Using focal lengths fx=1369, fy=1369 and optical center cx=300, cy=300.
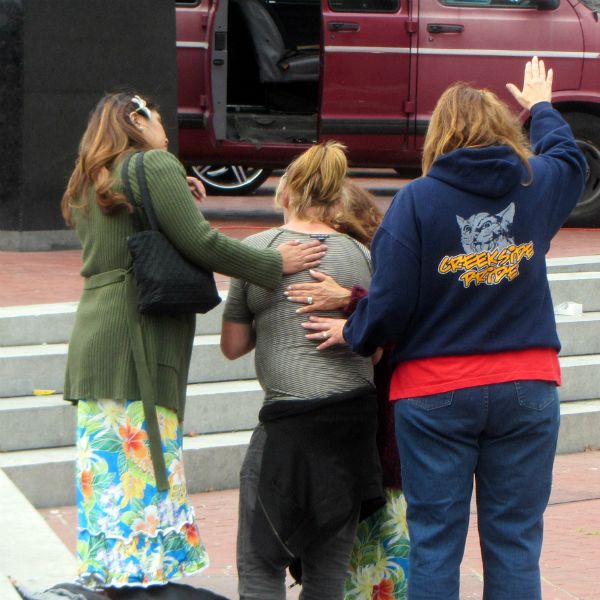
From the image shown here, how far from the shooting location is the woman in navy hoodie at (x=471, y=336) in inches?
136

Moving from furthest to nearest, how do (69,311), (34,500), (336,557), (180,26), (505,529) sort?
(180,26) → (69,311) → (34,500) → (336,557) → (505,529)

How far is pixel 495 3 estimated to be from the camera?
974 centimetres

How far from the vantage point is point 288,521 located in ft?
Answer: 12.3

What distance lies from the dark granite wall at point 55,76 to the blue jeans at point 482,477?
525cm

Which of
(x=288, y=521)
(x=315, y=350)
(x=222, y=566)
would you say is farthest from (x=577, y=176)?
(x=222, y=566)

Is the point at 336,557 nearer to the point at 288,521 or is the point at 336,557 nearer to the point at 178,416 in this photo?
the point at 288,521

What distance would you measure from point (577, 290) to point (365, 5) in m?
3.11

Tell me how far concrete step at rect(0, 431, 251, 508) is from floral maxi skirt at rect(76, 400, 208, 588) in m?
1.66

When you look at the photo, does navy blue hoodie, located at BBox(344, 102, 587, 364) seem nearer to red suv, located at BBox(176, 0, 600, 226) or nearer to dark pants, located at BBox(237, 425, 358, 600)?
dark pants, located at BBox(237, 425, 358, 600)

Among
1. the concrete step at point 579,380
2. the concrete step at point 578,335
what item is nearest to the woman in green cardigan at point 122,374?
the concrete step at point 579,380

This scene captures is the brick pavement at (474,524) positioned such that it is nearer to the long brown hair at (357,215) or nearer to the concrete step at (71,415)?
the concrete step at (71,415)

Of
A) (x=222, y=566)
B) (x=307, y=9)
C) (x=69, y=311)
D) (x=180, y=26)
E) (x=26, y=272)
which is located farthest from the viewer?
(x=307, y=9)

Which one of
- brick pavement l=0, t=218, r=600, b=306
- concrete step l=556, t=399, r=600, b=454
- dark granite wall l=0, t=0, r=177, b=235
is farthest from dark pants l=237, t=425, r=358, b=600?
dark granite wall l=0, t=0, r=177, b=235

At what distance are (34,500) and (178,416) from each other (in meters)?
1.82
